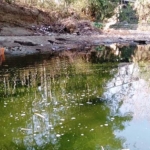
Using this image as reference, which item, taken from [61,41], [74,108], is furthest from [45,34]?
[74,108]

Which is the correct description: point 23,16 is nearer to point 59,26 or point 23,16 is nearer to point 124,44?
point 59,26

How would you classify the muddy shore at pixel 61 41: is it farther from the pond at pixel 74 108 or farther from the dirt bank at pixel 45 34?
the pond at pixel 74 108

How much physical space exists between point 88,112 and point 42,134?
1.55m

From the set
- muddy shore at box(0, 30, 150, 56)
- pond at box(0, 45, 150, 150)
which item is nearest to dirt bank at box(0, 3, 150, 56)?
muddy shore at box(0, 30, 150, 56)

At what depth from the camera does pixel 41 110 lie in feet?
24.6

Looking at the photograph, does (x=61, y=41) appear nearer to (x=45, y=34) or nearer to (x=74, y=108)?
(x=45, y=34)

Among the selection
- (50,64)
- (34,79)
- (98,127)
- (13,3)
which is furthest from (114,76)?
(13,3)

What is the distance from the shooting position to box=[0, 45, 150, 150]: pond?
19.3 ft

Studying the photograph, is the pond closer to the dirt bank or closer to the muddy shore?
the muddy shore

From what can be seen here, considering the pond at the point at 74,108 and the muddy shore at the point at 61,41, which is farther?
the muddy shore at the point at 61,41

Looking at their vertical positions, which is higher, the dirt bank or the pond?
the dirt bank

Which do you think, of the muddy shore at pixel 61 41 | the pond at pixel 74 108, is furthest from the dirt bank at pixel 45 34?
the pond at pixel 74 108

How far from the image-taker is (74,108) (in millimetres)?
7664

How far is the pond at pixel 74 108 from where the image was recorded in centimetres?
587
